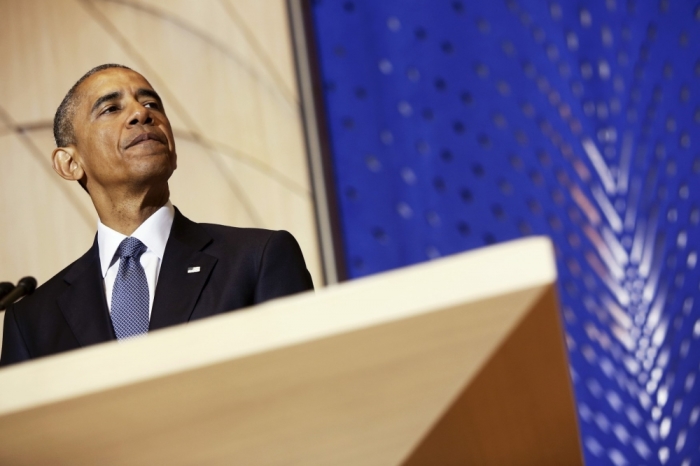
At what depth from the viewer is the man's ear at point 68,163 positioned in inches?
70.2

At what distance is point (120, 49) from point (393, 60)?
91 cm

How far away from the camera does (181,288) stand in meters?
1.31

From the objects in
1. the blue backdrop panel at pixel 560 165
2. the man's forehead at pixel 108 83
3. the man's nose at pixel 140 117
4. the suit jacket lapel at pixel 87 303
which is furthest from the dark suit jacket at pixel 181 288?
the blue backdrop panel at pixel 560 165

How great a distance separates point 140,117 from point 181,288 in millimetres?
497

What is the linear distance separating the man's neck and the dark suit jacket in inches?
4.2

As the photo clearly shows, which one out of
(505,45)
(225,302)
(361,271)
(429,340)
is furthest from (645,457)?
(429,340)

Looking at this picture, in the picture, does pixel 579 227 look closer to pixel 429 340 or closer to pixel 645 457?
pixel 645 457

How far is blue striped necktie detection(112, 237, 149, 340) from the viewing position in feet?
4.41

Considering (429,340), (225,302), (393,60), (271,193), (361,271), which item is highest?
(393,60)

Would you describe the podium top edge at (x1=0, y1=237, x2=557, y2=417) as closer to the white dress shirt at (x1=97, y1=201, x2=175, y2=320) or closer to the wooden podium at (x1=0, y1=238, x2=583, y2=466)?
the wooden podium at (x1=0, y1=238, x2=583, y2=466)

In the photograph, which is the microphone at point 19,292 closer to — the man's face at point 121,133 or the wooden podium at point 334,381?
the man's face at point 121,133

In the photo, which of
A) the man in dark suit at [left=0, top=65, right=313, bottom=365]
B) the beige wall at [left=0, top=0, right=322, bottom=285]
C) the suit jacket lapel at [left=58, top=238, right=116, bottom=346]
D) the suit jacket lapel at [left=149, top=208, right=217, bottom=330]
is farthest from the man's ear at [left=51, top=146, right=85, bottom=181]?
the beige wall at [left=0, top=0, right=322, bottom=285]

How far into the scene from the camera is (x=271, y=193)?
8.71 feet

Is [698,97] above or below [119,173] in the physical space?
above
